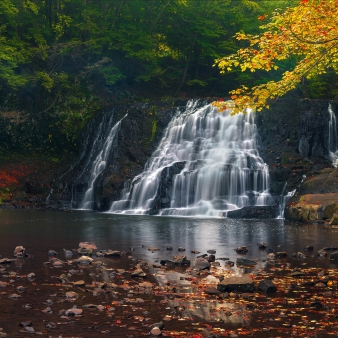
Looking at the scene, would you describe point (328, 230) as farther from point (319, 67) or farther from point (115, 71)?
point (115, 71)

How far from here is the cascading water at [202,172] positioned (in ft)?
Result: 103

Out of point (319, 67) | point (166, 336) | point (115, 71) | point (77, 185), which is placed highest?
point (115, 71)

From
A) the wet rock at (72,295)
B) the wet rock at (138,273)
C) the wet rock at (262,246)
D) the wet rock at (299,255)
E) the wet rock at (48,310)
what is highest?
the wet rock at (262,246)

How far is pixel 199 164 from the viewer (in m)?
33.7

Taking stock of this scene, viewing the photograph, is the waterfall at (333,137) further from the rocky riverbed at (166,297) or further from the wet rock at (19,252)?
the wet rock at (19,252)

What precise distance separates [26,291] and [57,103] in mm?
33441

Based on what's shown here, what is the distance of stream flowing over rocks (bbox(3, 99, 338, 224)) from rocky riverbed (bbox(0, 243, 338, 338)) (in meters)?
14.5

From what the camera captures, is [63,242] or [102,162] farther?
[102,162]

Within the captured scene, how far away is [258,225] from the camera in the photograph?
24.8 meters

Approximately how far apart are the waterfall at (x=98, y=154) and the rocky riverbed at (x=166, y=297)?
67.6ft

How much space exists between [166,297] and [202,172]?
22.7m

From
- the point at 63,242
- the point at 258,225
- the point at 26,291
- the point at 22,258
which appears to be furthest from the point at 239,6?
the point at 26,291

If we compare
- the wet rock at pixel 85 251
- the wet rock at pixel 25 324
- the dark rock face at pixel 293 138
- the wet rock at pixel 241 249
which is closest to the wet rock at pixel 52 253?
the wet rock at pixel 85 251

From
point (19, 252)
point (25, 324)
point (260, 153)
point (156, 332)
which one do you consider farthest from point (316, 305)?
point (260, 153)
